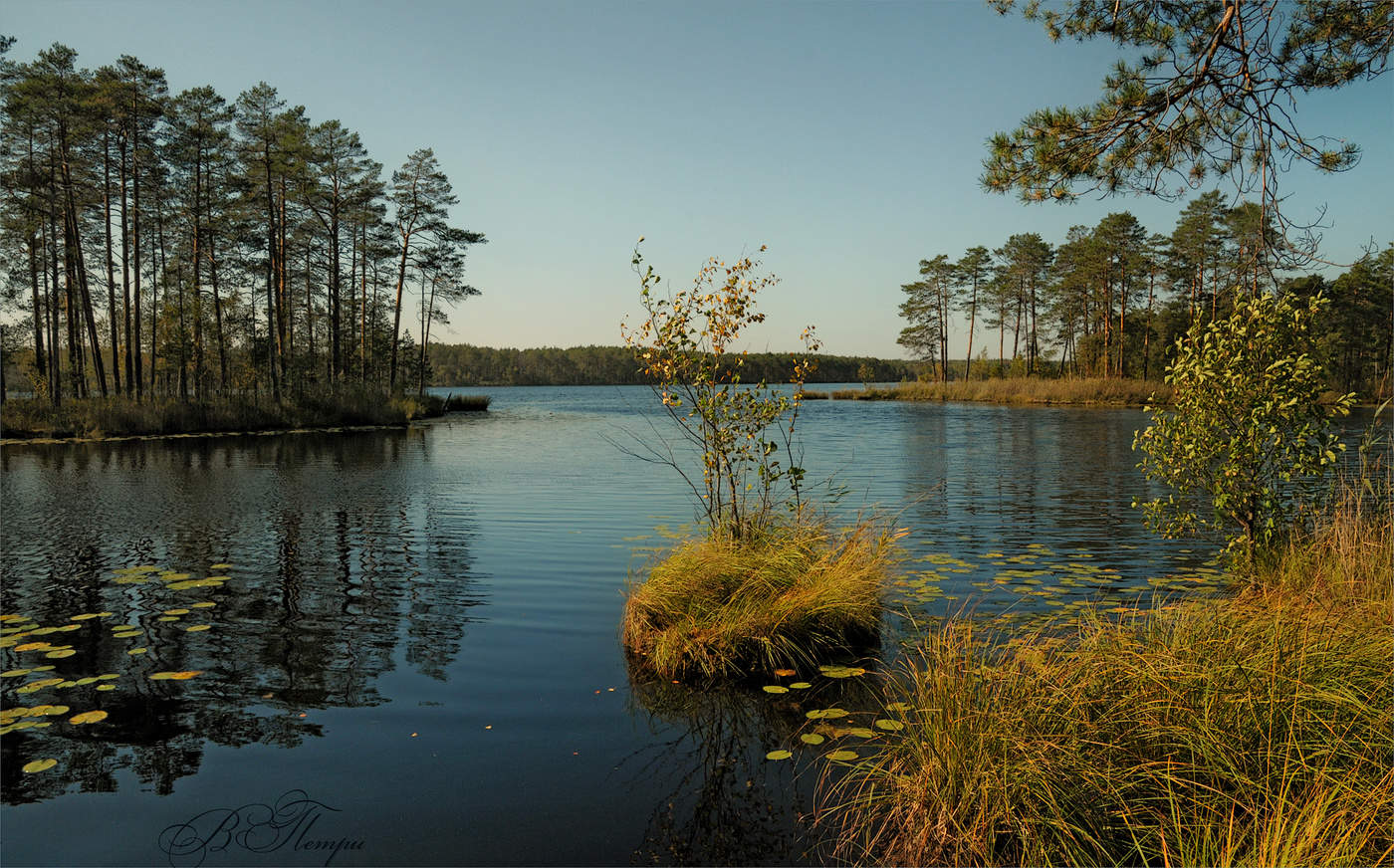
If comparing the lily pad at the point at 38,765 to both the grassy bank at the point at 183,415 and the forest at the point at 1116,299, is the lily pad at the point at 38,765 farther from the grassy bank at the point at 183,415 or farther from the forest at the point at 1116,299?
the forest at the point at 1116,299

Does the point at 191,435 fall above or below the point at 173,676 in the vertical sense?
above

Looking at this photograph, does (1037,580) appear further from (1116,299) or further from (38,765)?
(1116,299)

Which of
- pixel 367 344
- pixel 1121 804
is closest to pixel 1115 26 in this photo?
pixel 1121 804

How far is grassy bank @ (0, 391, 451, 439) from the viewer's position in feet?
82.3

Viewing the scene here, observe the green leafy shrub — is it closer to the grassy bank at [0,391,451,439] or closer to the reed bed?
the grassy bank at [0,391,451,439]

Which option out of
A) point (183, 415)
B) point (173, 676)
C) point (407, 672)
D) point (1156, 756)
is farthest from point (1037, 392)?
point (173, 676)

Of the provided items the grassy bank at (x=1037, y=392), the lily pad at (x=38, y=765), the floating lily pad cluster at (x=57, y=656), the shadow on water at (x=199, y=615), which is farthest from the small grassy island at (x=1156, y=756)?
the grassy bank at (x=1037, y=392)

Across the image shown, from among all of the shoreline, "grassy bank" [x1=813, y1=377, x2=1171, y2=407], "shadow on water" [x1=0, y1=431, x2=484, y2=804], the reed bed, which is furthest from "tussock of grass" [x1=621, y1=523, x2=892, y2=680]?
the reed bed

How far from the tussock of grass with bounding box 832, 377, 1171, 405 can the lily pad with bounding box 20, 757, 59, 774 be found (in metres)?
42.8

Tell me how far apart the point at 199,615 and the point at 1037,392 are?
5172cm

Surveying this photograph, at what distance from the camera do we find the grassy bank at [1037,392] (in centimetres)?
4503

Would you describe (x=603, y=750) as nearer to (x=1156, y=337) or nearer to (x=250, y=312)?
(x=250, y=312)

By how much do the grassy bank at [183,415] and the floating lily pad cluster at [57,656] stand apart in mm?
22079

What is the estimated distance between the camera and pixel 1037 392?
50.8 metres
